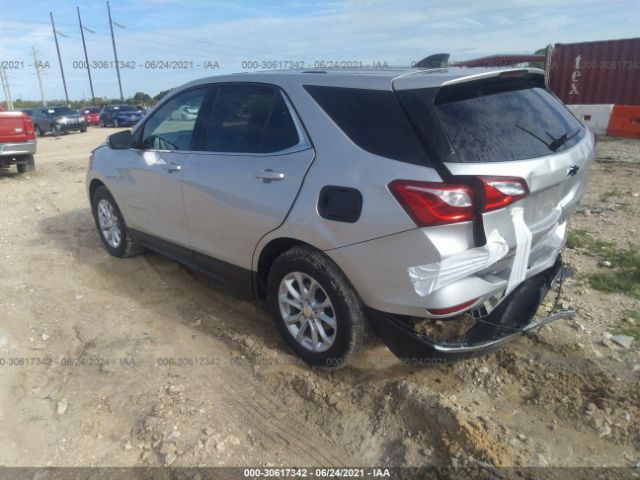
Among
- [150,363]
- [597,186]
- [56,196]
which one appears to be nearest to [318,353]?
[150,363]

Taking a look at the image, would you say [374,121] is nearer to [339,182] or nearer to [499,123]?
[339,182]

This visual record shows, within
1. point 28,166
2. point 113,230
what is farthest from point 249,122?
point 28,166

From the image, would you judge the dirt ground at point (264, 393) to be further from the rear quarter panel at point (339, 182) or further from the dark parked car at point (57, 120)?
the dark parked car at point (57, 120)

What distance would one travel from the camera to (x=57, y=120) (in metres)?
25.4

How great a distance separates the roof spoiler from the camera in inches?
129

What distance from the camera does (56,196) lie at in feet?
27.3

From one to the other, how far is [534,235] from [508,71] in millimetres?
945

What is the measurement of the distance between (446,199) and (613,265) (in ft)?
10.0

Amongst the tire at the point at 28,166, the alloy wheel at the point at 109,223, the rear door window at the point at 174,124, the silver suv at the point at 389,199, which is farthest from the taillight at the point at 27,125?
the silver suv at the point at 389,199

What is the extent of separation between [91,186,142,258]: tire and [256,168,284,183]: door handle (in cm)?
239

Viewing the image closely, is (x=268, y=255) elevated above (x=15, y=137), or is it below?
below

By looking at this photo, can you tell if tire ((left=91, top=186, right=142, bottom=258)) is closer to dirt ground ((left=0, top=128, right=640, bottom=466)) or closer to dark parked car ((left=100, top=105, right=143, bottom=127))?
dirt ground ((left=0, top=128, right=640, bottom=466))

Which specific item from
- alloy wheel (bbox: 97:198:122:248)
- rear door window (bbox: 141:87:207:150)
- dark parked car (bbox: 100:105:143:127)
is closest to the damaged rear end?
rear door window (bbox: 141:87:207:150)

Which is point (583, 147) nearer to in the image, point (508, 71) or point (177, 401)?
point (508, 71)
